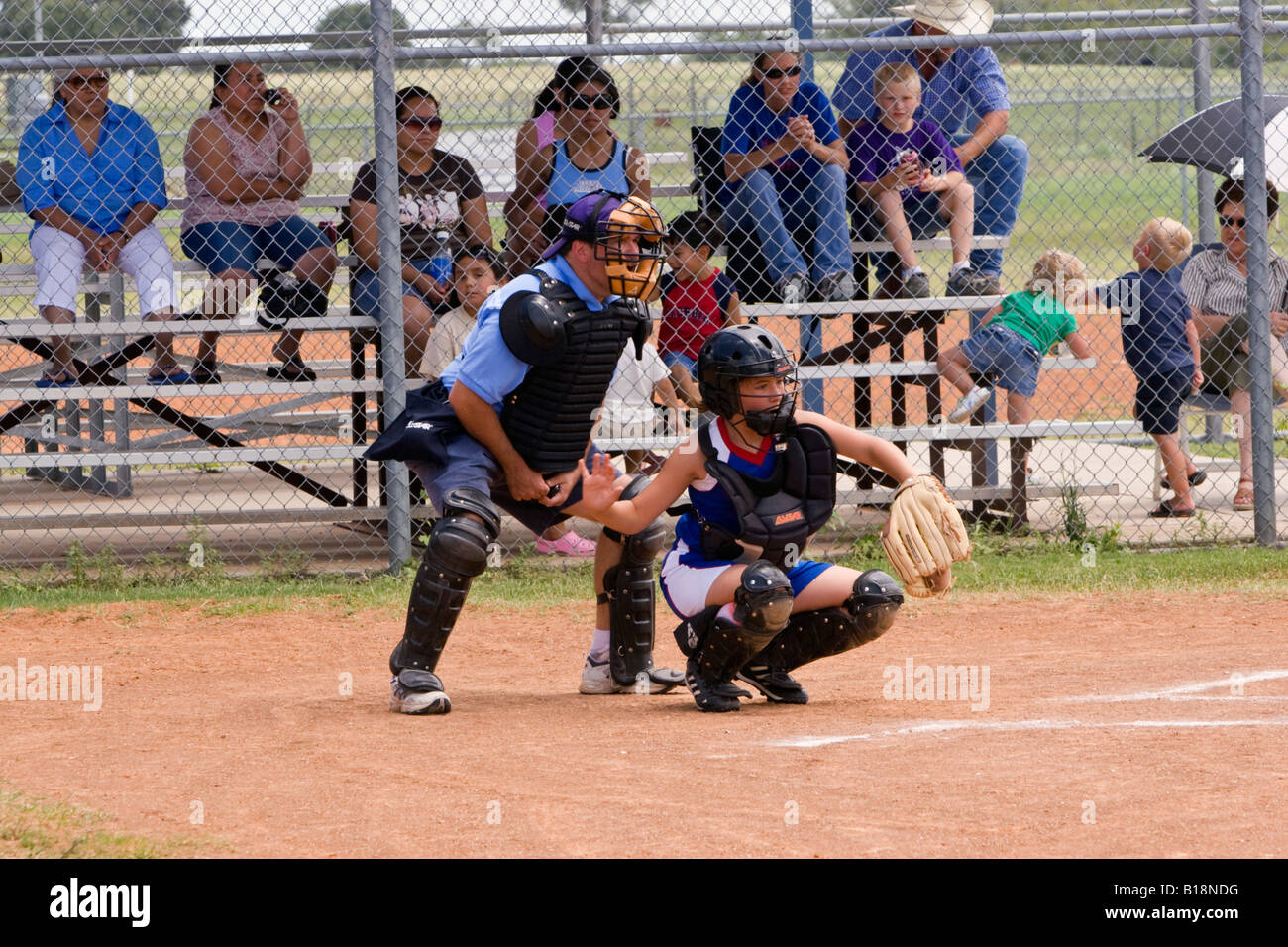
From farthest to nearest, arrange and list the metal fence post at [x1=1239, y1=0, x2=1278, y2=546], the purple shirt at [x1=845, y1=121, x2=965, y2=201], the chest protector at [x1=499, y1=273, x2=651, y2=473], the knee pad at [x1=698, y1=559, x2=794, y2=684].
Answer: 1. the purple shirt at [x1=845, y1=121, x2=965, y2=201]
2. the metal fence post at [x1=1239, y1=0, x2=1278, y2=546]
3. the chest protector at [x1=499, y1=273, x2=651, y2=473]
4. the knee pad at [x1=698, y1=559, x2=794, y2=684]

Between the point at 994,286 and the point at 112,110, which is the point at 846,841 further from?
the point at 112,110

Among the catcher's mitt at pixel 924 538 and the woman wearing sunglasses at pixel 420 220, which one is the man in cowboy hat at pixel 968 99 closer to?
the woman wearing sunglasses at pixel 420 220

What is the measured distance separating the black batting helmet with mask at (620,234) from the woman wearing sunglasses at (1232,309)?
5167 mm

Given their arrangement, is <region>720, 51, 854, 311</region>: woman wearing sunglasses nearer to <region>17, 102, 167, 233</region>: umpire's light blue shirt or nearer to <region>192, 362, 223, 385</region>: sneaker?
<region>192, 362, 223, 385</region>: sneaker

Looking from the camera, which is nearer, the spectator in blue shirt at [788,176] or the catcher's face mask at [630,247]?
the catcher's face mask at [630,247]

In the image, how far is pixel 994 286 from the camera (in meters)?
8.31

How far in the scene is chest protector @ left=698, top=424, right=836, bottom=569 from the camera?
16.1ft

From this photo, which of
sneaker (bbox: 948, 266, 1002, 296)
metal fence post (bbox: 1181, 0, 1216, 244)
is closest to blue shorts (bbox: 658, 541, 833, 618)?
sneaker (bbox: 948, 266, 1002, 296)

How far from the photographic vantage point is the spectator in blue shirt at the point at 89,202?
8047 mm

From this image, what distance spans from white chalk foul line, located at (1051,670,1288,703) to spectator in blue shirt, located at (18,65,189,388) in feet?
17.5

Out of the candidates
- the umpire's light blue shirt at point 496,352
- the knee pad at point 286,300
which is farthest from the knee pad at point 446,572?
the knee pad at point 286,300

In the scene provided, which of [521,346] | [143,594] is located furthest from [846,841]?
[143,594]

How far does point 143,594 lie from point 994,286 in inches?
194

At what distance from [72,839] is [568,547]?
15.9 ft
